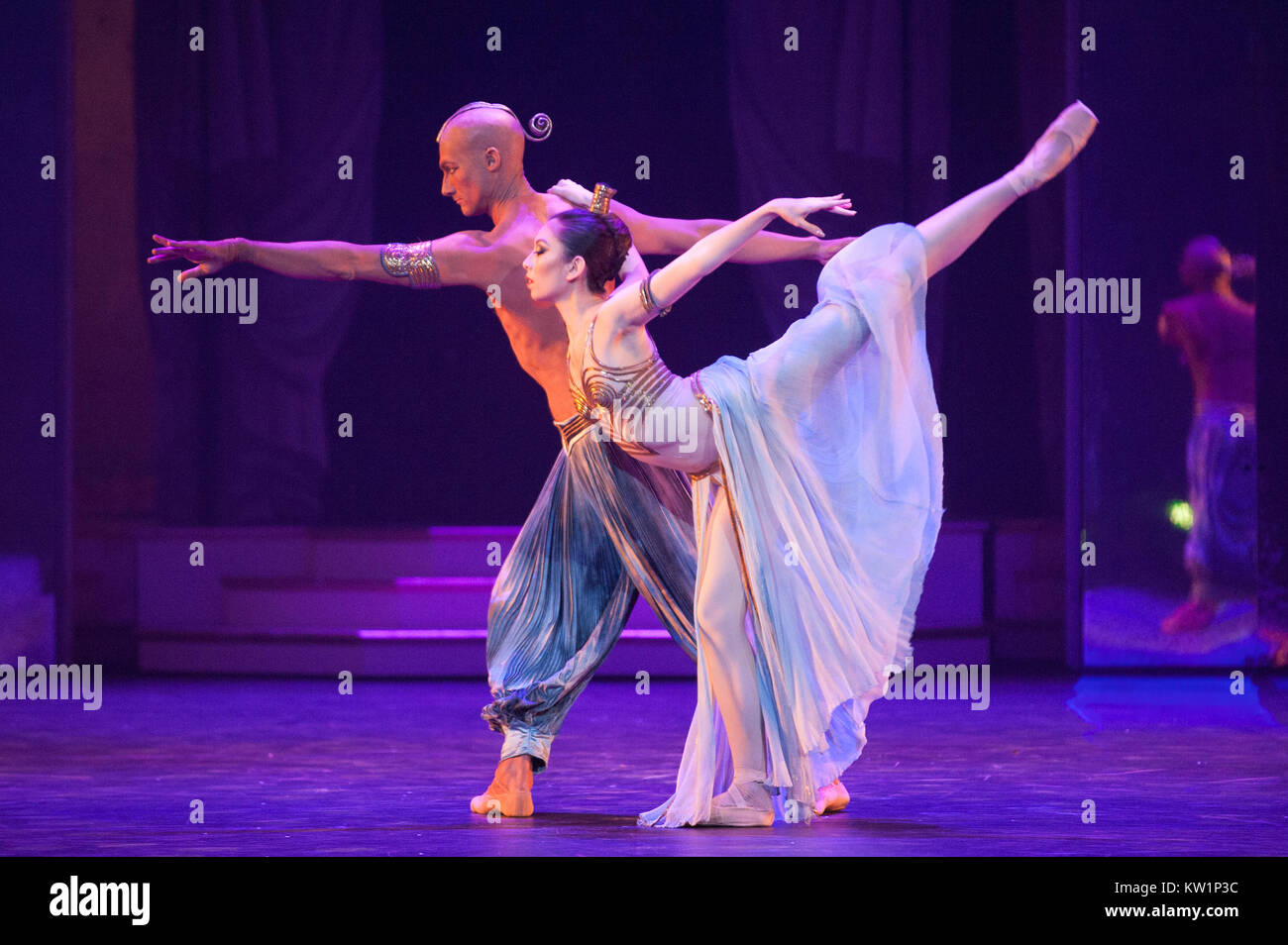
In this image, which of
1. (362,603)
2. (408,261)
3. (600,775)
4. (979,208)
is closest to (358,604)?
(362,603)

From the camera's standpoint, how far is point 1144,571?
23.4 feet

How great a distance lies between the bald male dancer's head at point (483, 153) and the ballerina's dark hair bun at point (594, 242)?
493mm

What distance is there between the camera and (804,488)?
365 centimetres

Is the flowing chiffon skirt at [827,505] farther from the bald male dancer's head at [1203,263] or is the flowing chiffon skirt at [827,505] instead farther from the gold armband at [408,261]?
the bald male dancer's head at [1203,263]

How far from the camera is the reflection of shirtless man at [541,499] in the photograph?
12.8 feet

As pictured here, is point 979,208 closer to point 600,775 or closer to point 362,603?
point 600,775

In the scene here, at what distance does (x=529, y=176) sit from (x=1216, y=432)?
382 cm

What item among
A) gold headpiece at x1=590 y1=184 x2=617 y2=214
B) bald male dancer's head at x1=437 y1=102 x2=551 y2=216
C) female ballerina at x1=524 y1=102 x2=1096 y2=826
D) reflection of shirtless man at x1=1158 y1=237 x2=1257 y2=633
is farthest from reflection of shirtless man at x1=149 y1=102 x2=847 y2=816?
reflection of shirtless man at x1=1158 y1=237 x2=1257 y2=633

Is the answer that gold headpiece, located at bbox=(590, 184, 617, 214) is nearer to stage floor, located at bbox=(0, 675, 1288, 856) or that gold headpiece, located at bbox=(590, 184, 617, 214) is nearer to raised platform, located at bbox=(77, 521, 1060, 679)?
stage floor, located at bbox=(0, 675, 1288, 856)

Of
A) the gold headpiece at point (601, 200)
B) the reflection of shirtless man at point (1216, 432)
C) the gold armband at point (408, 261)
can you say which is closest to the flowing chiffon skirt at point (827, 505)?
the gold headpiece at point (601, 200)

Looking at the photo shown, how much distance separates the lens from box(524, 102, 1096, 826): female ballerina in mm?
3590

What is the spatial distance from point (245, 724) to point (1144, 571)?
3.92 metres
